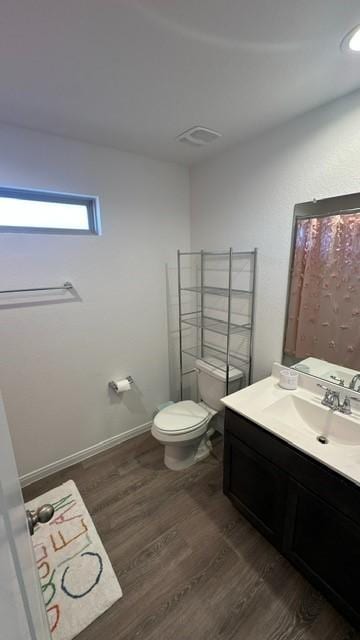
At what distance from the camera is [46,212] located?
1.80 m

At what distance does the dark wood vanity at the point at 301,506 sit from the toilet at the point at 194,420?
41 cm

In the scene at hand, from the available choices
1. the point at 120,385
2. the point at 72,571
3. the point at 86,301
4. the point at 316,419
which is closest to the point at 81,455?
the point at 120,385

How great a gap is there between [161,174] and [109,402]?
6.35ft

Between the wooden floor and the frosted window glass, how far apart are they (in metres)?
1.87

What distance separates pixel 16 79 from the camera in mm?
1131

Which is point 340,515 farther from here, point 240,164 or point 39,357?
point 240,164

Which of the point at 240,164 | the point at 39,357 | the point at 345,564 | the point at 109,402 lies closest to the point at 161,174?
the point at 240,164

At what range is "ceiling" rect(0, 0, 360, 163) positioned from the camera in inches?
32.9

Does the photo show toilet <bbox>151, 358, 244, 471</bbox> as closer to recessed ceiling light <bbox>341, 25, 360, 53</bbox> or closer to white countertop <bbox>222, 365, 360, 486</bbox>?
white countertop <bbox>222, 365, 360, 486</bbox>

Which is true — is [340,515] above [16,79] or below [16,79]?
below

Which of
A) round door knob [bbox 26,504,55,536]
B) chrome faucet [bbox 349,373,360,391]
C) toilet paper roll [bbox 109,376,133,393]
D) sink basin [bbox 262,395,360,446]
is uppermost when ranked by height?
chrome faucet [bbox 349,373,360,391]

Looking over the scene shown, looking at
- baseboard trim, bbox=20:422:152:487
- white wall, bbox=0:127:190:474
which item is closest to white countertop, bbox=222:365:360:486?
white wall, bbox=0:127:190:474

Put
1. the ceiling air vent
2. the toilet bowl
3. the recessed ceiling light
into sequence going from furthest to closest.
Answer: the toilet bowl, the ceiling air vent, the recessed ceiling light

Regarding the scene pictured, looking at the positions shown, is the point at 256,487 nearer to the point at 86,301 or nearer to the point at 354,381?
the point at 354,381
